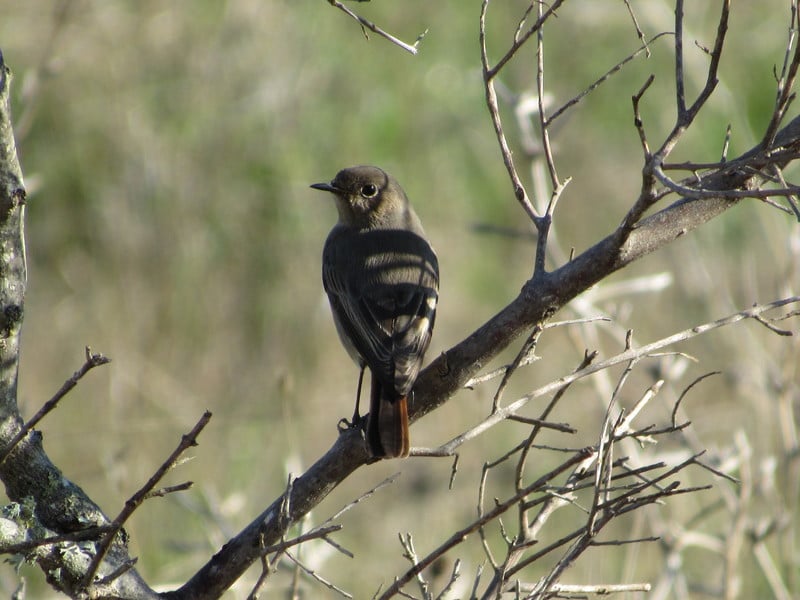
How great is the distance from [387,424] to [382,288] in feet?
Result: 3.72

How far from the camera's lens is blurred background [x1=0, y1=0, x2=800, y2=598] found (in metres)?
7.04

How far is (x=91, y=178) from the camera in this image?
7.71 m

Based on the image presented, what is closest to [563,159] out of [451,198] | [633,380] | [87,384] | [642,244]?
[451,198]

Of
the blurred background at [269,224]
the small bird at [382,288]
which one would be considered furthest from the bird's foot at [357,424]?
the blurred background at [269,224]

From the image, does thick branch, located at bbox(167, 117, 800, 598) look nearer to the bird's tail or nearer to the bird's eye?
the bird's tail

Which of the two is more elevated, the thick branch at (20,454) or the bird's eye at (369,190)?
the bird's eye at (369,190)

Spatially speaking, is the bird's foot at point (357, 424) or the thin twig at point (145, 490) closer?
the thin twig at point (145, 490)

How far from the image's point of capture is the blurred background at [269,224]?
7035mm

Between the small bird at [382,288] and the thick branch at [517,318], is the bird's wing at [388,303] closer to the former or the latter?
the small bird at [382,288]

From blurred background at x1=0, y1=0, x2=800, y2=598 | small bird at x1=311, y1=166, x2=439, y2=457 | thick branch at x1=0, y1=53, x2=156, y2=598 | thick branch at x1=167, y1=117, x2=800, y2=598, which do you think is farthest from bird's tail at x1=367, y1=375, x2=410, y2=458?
blurred background at x1=0, y1=0, x2=800, y2=598

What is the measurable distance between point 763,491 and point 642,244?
242 centimetres

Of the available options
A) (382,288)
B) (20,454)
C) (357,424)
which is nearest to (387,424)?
(357,424)

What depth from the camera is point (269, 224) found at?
7.89 m

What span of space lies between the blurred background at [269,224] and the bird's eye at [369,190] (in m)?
1.87
